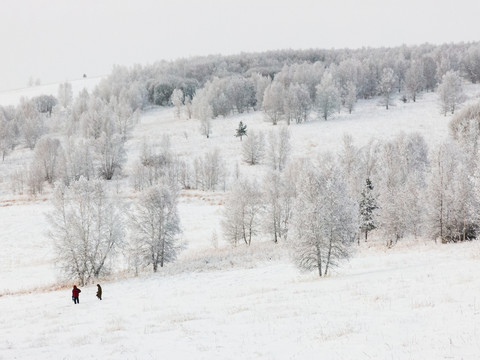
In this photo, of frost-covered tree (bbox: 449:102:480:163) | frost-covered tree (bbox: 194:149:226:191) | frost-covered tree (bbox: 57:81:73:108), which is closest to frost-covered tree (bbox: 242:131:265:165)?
frost-covered tree (bbox: 194:149:226:191)

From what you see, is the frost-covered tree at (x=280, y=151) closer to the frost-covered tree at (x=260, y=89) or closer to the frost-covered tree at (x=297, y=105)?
the frost-covered tree at (x=297, y=105)

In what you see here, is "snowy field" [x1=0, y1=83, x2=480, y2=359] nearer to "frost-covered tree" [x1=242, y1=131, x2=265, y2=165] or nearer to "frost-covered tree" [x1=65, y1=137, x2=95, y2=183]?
"frost-covered tree" [x1=65, y1=137, x2=95, y2=183]

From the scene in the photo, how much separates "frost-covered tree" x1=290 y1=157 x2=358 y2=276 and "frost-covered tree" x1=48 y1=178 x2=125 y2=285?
795 inches

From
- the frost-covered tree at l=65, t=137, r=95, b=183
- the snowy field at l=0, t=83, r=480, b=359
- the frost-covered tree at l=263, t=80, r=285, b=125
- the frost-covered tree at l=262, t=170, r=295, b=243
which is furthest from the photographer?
the frost-covered tree at l=263, t=80, r=285, b=125

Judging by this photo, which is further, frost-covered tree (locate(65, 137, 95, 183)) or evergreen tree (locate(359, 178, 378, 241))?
frost-covered tree (locate(65, 137, 95, 183))

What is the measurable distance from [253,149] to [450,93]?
5520cm

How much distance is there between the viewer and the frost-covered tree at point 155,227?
133ft

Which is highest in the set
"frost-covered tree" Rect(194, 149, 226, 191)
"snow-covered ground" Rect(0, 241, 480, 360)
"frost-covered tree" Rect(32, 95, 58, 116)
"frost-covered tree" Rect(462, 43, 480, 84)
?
"frost-covered tree" Rect(462, 43, 480, 84)

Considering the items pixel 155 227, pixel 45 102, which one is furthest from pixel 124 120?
pixel 155 227

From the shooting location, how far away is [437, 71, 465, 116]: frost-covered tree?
356ft

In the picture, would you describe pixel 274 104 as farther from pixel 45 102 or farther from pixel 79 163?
pixel 45 102

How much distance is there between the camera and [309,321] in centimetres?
1503

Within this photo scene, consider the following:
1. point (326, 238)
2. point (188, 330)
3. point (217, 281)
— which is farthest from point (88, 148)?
point (188, 330)

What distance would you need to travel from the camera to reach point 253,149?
96250 millimetres
